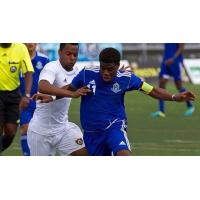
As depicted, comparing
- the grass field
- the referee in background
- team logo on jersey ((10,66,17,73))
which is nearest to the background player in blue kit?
the referee in background

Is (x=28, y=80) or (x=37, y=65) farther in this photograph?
(x=37, y=65)

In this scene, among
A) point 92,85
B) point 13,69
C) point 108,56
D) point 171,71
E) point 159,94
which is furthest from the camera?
point 171,71

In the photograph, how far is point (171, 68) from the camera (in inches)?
840

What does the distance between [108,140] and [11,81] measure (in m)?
3.41

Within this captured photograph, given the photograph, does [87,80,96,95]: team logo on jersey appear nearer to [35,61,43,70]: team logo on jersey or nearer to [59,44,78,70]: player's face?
[59,44,78,70]: player's face

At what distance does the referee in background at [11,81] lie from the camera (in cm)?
1276

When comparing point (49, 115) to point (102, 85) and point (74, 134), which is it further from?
point (102, 85)

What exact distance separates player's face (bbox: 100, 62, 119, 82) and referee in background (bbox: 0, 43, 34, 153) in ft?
8.96

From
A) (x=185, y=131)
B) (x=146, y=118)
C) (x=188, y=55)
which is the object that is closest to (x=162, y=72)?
(x=146, y=118)

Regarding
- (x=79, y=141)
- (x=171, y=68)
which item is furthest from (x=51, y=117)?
(x=171, y=68)

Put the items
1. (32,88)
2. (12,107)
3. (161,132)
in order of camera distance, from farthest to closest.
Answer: (161,132) → (32,88) → (12,107)

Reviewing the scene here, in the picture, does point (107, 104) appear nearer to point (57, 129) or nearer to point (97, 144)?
point (97, 144)

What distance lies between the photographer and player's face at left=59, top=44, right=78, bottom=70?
409 inches

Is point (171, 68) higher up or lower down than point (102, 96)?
lower down
